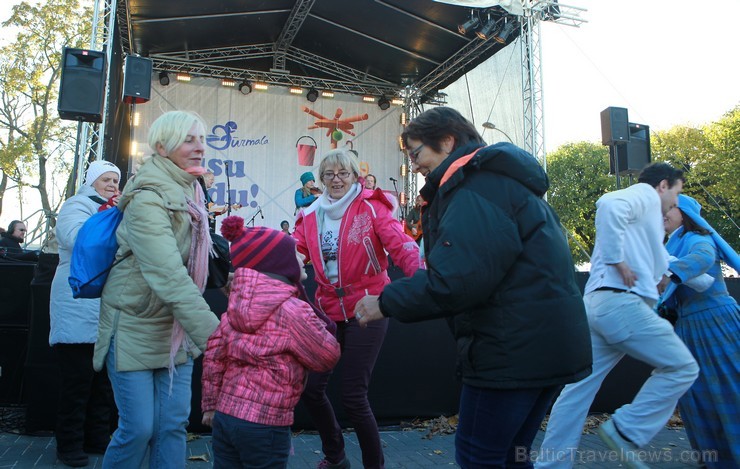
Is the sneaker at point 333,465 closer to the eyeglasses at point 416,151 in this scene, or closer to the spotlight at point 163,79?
the eyeglasses at point 416,151

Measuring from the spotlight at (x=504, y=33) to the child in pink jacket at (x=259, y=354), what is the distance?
10605 mm

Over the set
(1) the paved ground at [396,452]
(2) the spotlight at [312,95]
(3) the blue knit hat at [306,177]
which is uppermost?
(2) the spotlight at [312,95]

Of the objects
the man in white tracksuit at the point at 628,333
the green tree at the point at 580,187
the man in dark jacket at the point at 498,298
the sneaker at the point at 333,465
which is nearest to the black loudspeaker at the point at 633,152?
the man in white tracksuit at the point at 628,333

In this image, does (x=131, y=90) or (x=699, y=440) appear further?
(x=131, y=90)

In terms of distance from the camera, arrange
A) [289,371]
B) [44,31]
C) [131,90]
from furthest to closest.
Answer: [44,31] → [131,90] → [289,371]

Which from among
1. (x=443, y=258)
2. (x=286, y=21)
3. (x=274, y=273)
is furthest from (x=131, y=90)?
(x=443, y=258)

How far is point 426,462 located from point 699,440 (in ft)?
5.37

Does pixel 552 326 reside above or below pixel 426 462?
above

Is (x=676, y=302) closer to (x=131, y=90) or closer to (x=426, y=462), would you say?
(x=426, y=462)

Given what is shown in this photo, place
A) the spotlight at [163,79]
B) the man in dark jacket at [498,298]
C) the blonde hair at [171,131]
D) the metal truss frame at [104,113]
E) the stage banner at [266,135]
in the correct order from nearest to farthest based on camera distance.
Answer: the man in dark jacket at [498,298] → the blonde hair at [171,131] → the metal truss frame at [104,113] → the spotlight at [163,79] → the stage banner at [266,135]

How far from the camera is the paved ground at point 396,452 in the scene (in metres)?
3.73

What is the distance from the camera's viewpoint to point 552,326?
73.9 inches

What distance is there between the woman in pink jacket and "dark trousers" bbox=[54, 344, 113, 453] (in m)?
1.49

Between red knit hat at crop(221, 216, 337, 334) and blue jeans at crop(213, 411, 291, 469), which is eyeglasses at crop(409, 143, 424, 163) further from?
blue jeans at crop(213, 411, 291, 469)
